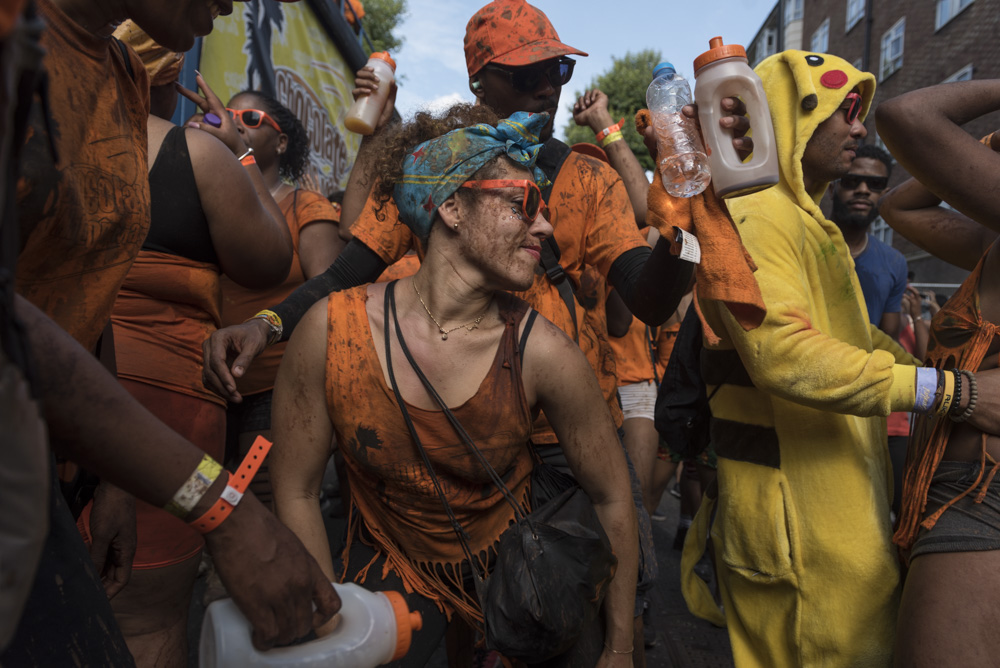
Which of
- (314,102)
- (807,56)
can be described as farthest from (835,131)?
(314,102)

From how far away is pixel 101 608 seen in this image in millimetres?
1227

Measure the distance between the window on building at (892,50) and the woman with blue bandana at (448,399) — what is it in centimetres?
2362

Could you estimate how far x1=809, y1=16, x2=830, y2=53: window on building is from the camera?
2780 cm

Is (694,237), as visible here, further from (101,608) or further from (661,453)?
(661,453)

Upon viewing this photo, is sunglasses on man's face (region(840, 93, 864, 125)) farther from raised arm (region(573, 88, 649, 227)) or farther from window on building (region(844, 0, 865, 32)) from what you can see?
window on building (region(844, 0, 865, 32))

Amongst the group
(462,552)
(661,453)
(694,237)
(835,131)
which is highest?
(835,131)

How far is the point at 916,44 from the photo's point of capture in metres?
20.3

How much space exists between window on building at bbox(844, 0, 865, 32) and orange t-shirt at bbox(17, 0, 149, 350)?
27.7 meters

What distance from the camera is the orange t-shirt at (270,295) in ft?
10.4

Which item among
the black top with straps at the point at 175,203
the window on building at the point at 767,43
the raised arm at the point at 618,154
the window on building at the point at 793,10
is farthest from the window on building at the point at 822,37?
the black top with straps at the point at 175,203

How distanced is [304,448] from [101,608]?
3.03 ft

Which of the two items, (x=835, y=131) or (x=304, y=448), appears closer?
(x=304, y=448)

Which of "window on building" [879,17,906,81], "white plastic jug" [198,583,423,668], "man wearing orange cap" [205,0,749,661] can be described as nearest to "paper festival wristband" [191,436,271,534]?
"white plastic jug" [198,583,423,668]

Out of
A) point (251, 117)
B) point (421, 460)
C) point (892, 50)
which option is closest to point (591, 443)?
point (421, 460)
